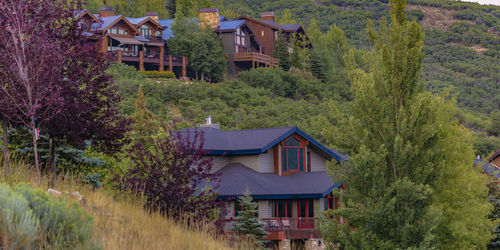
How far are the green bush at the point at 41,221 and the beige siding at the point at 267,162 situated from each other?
22524 mm

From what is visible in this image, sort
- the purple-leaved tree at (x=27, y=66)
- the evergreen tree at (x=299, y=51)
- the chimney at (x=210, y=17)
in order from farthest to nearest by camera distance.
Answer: the evergreen tree at (x=299, y=51)
the chimney at (x=210, y=17)
the purple-leaved tree at (x=27, y=66)

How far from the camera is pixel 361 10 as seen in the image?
6614 inches

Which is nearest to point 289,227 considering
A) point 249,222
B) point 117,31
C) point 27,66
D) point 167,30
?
point 249,222

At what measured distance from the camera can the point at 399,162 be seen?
17.1 metres

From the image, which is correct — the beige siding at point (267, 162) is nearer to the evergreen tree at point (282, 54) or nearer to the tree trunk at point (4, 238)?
the tree trunk at point (4, 238)

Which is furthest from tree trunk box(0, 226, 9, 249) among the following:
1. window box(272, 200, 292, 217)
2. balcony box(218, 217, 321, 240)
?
window box(272, 200, 292, 217)

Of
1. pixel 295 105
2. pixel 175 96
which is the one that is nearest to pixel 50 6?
pixel 175 96

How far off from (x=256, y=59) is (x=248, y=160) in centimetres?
3764

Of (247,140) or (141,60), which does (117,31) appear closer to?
(141,60)

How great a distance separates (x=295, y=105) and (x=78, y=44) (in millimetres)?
45918

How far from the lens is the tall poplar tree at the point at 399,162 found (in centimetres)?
1686

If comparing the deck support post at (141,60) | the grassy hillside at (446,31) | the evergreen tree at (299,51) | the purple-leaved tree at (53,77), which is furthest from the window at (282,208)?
the grassy hillside at (446,31)

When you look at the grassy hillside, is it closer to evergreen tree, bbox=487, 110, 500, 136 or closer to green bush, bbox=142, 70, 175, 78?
Answer: evergreen tree, bbox=487, 110, 500, 136

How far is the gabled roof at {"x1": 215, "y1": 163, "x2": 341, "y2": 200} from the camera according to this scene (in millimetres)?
29500
